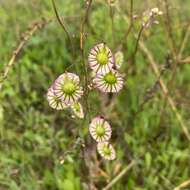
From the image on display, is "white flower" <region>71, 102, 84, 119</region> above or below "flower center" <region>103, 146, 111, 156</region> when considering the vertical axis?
above

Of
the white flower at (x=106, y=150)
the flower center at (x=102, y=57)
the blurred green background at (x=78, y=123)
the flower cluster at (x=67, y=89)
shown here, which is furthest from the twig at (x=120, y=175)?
the flower center at (x=102, y=57)

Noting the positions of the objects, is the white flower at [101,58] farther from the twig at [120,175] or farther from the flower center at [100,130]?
the twig at [120,175]

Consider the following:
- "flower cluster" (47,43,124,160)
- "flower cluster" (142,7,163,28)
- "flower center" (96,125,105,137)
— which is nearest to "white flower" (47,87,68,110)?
"flower cluster" (47,43,124,160)

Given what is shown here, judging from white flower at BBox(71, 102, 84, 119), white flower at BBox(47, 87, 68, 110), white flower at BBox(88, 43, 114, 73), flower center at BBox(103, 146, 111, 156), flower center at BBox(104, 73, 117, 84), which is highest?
white flower at BBox(88, 43, 114, 73)

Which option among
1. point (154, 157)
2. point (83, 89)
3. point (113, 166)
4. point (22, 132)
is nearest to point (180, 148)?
point (154, 157)

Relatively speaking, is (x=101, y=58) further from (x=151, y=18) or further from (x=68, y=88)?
(x=151, y=18)

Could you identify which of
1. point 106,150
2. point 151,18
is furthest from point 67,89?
point 151,18

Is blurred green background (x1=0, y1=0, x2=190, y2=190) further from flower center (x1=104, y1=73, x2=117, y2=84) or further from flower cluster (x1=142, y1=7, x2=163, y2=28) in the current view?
flower center (x1=104, y1=73, x2=117, y2=84)
